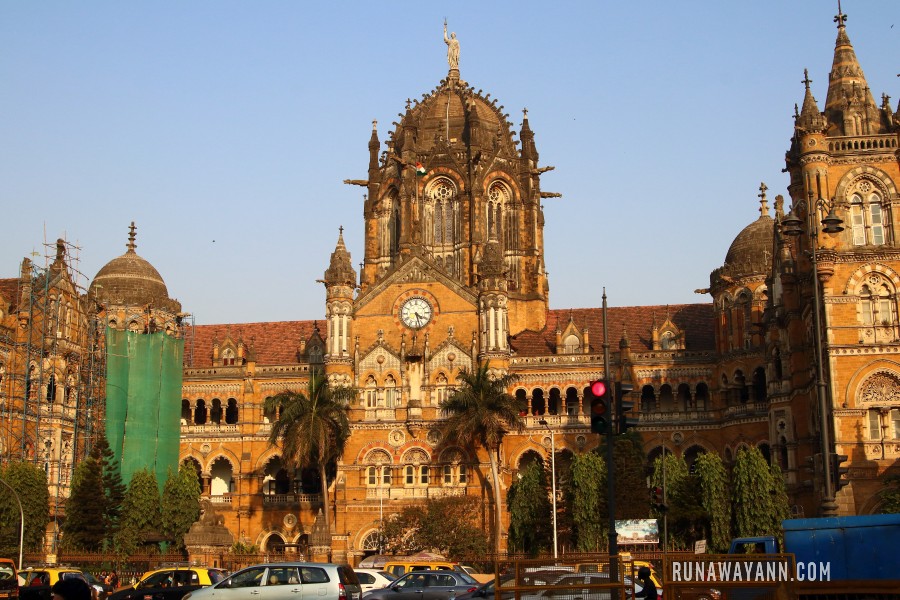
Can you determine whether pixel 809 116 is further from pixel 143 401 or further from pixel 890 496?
pixel 143 401

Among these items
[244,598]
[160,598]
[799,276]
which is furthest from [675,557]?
[799,276]

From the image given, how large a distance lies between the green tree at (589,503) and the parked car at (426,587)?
2953 centimetres

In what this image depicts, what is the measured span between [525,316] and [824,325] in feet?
94.3

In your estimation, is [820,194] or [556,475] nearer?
[820,194]

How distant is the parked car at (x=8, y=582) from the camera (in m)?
34.8

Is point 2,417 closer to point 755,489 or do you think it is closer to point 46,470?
point 46,470

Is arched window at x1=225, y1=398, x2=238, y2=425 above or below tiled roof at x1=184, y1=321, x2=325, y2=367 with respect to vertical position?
below

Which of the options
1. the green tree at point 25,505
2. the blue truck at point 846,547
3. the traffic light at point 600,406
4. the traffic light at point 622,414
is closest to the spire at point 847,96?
the blue truck at point 846,547

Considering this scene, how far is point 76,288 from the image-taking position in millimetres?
79562

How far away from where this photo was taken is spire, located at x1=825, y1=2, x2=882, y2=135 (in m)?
65.2

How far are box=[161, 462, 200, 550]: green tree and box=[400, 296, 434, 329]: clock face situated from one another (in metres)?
17.2

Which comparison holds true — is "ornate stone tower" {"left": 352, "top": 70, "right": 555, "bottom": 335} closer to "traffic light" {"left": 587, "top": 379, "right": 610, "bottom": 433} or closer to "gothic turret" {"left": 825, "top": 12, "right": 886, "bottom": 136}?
"gothic turret" {"left": 825, "top": 12, "right": 886, "bottom": 136}

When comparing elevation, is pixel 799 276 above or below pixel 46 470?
above

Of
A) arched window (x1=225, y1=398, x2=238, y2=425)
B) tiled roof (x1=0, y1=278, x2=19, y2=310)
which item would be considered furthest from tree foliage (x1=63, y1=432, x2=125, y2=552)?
arched window (x1=225, y1=398, x2=238, y2=425)
